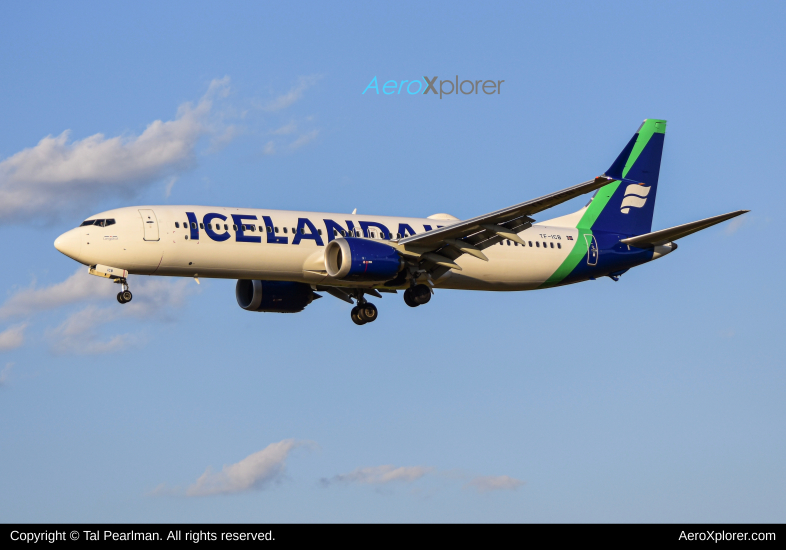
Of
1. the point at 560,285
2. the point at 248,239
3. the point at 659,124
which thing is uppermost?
the point at 659,124

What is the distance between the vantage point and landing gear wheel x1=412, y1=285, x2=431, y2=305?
4684 cm

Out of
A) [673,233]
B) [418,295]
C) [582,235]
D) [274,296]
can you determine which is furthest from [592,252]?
[274,296]

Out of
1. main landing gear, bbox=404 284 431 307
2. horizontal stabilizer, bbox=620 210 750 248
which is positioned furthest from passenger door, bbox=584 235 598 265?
main landing gear, bbox=404 284 431 307

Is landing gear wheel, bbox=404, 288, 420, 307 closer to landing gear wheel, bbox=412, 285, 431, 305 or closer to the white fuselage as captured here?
landing gear wheel, bbox=412, 285, 431, 305

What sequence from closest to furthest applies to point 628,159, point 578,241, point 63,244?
point 63,244 < point 578,241 < point 628,159

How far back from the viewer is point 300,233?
44188 millimetres

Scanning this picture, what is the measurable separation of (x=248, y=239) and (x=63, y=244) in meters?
6.96

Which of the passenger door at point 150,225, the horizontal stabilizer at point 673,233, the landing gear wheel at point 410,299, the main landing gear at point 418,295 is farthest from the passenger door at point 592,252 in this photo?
the passenger door at point 150,225

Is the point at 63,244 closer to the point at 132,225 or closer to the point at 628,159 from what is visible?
the point at 132,225

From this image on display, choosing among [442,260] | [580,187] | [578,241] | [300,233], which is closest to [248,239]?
[300,233]

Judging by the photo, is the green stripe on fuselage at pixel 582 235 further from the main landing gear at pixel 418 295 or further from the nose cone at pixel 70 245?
the nose cone at pixel 70 245

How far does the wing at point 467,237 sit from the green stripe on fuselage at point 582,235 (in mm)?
5253

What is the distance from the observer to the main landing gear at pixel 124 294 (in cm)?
4228

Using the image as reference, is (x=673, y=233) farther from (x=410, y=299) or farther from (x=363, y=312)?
(x=363, y=312)
